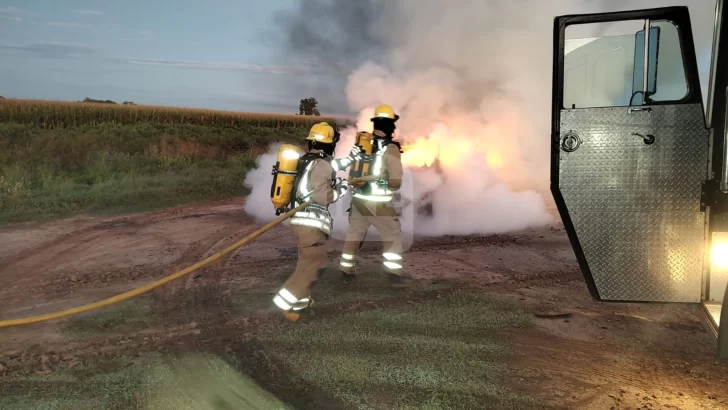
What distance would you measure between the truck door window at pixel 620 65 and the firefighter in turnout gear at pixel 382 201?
2.59 m

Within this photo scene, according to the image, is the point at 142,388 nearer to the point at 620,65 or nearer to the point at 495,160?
the point at 620,65

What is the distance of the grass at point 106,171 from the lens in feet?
36.7

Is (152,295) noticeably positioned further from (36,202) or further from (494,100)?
(494,100)

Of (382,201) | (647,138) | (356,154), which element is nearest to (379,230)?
(382,201)

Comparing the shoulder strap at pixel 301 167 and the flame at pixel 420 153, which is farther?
the flame at pixel 420 153

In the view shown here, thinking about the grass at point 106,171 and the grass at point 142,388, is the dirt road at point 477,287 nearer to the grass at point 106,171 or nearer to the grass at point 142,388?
the grass at point 142,388

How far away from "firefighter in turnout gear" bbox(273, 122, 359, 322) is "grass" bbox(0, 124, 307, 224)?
7232mm

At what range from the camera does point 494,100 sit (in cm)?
1080

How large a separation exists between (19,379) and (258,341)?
1812 millimetres

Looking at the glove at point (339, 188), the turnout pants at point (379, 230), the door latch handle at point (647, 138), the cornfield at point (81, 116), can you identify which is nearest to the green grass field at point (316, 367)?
the turnout pants at point (379, 230)

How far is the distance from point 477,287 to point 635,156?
9.47 ft

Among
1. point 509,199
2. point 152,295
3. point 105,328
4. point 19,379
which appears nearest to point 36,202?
point 152,295

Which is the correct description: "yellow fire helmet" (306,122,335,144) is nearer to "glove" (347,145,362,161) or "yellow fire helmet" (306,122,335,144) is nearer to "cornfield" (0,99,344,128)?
"glove" (347,145,362,161)

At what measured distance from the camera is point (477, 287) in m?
6.21
